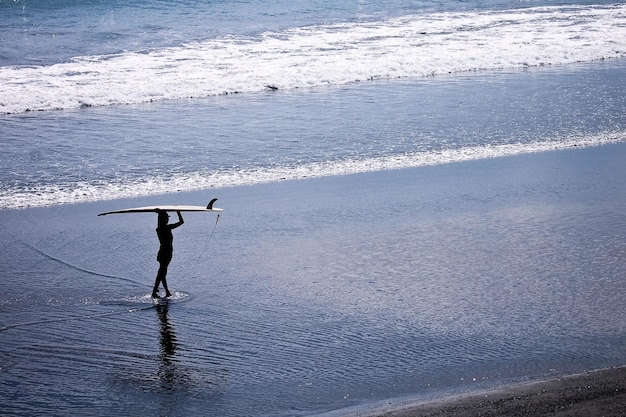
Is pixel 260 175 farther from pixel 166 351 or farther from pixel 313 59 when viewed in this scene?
pixel 313 59

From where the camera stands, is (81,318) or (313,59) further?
(313,59)

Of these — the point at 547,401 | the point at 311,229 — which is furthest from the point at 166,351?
the point at 311,229

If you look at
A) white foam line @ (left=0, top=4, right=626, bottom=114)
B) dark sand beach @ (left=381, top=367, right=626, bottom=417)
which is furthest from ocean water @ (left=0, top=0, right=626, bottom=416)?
dark sand beach @ (left=381, top=367, right=626, bottom=417)

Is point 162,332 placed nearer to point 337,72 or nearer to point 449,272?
point 449,272

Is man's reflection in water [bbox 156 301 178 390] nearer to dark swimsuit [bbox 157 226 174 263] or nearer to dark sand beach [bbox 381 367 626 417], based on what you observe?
dark swimsuit [bbox 157 226 174 263]

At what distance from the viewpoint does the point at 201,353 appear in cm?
1005

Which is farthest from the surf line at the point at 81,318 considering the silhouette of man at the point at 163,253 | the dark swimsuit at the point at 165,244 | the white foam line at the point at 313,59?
the white foam line at the point at 313,59

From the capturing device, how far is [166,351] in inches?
399

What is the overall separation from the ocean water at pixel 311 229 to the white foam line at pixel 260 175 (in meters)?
0.07

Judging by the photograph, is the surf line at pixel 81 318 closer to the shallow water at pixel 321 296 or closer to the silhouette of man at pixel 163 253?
the shallow water at pixel 321 296

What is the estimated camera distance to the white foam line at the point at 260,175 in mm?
17047

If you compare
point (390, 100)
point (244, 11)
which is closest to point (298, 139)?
point (390, 100)

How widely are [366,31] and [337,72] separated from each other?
34.7 feet

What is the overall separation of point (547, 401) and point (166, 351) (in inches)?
163
